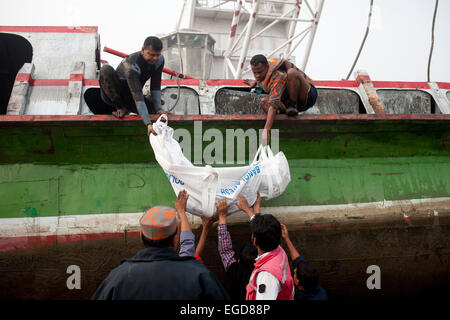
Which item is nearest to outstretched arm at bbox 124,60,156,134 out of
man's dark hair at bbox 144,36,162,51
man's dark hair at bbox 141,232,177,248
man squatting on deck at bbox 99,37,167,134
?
man squatting on deck at bbox 99,37,167,134

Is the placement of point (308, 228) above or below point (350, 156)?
below

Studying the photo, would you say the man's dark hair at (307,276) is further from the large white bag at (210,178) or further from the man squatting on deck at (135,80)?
the man squatting on deck at (135,80)

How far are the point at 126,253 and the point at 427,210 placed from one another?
2.95 m

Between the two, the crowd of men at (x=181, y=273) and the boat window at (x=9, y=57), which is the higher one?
the boat window at (x=9, y=57)

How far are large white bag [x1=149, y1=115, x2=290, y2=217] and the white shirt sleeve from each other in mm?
812

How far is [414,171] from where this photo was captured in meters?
3.31

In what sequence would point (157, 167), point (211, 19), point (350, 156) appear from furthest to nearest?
point (211, 19) → point (350, 156) → point (157, 167)

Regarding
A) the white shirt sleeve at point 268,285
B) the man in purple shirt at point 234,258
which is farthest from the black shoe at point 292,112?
the white shirt sleeve at point 268,285

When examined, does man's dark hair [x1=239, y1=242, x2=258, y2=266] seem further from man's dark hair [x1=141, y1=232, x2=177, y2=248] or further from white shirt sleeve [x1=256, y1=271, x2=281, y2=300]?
man's dark hair [x1=141, y1=232, x2=177, y2=248]

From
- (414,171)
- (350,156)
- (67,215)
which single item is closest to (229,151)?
(350,156)

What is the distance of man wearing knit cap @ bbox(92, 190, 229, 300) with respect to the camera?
123 centimetres

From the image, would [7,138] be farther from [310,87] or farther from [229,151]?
[310,87]

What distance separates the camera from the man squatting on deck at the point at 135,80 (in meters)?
2.76

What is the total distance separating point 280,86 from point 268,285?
189 cm
